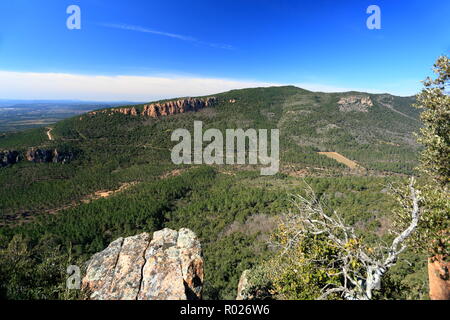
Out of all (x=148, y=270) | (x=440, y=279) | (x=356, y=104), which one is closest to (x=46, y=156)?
(x=148, y=270)

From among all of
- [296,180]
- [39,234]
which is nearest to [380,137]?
[296,180]

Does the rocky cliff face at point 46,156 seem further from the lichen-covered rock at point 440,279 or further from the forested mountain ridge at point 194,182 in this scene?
the lichen-covered rock at point 440,279

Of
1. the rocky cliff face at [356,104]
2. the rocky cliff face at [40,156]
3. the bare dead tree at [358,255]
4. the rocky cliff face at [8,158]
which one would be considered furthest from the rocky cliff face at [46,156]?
the rocky cliff face at [356,104]

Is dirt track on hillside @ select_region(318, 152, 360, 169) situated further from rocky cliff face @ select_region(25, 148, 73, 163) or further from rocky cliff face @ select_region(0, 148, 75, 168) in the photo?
rocky cliff face @ select_region(25, 148, 73, 163)

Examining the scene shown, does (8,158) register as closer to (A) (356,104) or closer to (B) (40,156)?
(B) (40,156)
